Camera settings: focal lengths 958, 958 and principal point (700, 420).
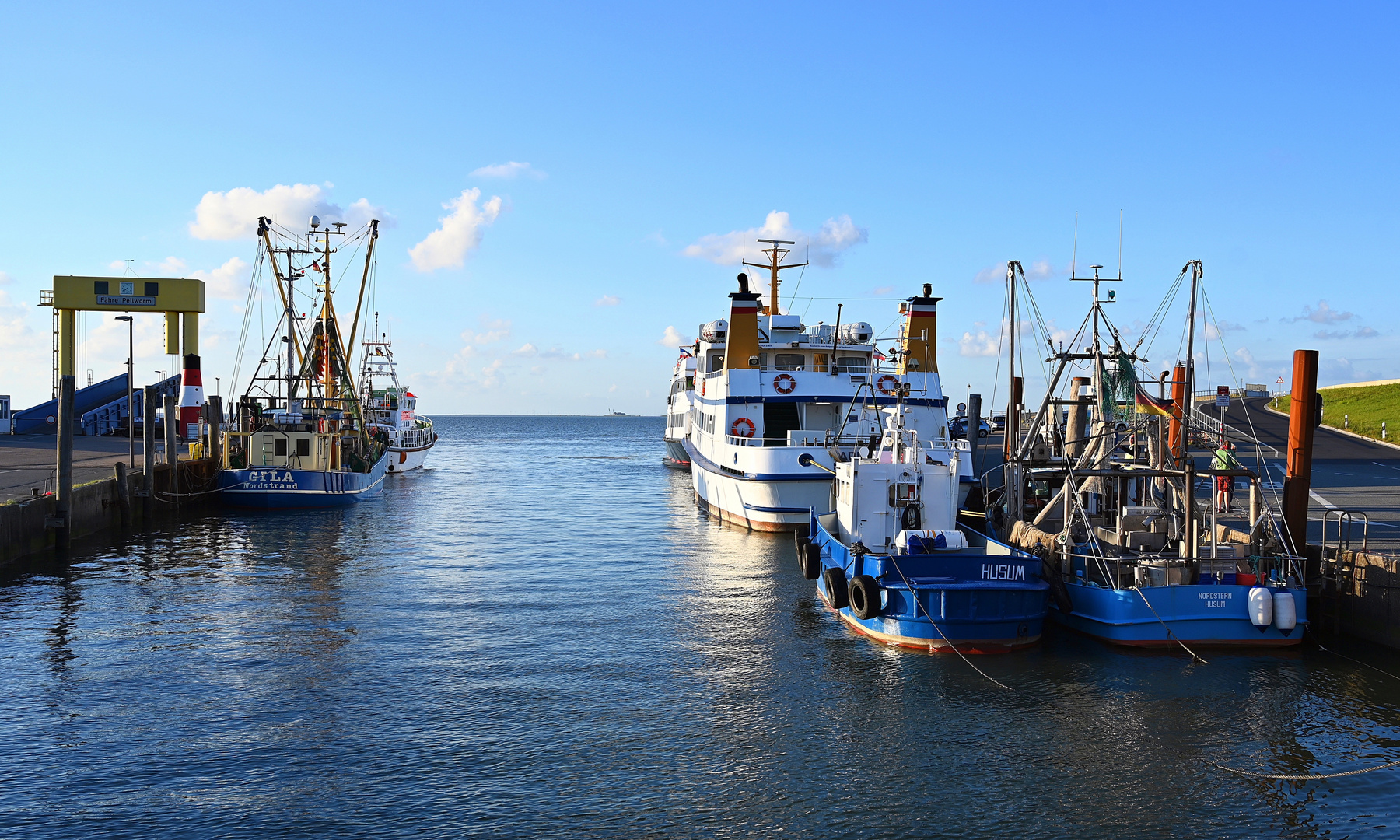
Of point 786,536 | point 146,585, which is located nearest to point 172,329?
point 146,585

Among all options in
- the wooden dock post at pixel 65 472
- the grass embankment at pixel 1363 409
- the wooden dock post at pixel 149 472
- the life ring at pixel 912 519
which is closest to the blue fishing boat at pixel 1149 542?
the life ring at pixel 912 519

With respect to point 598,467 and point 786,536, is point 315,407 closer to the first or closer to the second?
point 786,536

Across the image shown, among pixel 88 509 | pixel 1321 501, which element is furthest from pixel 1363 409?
pixel 88 509

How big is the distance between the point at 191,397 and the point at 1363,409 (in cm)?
9581

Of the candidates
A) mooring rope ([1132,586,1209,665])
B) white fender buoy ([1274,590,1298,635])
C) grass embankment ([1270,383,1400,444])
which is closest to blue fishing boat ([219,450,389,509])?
mooring rope ([1132,586,1209,665])

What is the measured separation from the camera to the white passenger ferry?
34.6 meters

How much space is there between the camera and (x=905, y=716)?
53.9 feet

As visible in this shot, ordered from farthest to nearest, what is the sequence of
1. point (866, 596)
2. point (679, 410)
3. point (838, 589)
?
1. point (679, 410)
2. point (838, 589)
3. point (866, 596)

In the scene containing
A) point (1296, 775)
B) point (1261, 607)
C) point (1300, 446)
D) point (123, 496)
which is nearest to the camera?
point (1296, 775)

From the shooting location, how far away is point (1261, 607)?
19.1 metres

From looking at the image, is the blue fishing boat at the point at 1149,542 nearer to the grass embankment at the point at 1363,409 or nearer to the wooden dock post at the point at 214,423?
the wooden dock post at the point at 214,423

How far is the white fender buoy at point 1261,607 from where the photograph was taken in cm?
1908

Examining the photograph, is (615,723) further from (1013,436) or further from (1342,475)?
(1342,475)

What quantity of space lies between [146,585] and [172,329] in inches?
1285
